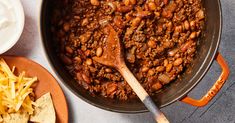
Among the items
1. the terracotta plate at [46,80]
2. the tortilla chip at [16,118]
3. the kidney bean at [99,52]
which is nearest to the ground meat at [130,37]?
the kidney bean at [99,52]

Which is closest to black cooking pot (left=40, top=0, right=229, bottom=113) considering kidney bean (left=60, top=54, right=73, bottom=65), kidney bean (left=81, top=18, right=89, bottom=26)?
kidney bean (left=60, top=54, right=73, bottom=65)

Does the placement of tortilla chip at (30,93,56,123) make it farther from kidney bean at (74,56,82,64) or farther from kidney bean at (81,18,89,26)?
kidney bean at (81,18,89,26)

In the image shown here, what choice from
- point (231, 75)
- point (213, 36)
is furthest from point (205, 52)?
point (231, 75)

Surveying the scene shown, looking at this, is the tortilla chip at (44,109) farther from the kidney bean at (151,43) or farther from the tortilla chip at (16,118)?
the kidney bean at (151,43)

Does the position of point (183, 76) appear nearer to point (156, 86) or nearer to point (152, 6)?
point (156, 86)

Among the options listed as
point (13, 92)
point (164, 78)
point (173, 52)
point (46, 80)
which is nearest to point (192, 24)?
point (173, 52)
